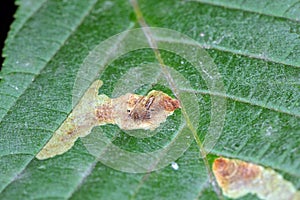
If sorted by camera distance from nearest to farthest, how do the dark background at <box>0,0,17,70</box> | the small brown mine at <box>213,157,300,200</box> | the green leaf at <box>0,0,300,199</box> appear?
the small brown mine at <box>213,157,300,200</box>, the green leaf at <box>0,0,300,199</box>, the dark background at <box>0,0,17,70</box>

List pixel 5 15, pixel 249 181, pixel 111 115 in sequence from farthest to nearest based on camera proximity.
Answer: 1. pixel 5 15
2. pixel 111 115
3. pixel 249 181

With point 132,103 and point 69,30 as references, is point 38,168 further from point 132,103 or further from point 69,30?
point 69,30

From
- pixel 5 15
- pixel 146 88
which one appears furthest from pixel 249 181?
pixel 5 15

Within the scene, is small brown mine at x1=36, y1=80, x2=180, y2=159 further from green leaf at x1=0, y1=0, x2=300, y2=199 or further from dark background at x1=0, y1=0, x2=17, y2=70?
dark background at x1=0, y1=0, x2=17, y2=70

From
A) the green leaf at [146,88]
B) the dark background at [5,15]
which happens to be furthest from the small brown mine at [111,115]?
the dark background at [5,15]

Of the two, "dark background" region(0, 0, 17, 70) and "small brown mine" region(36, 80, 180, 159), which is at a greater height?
"dark background" region(0, 0, 17, 70)

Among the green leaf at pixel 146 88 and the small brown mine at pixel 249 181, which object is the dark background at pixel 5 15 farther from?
the small brown mine at pixel 249 181

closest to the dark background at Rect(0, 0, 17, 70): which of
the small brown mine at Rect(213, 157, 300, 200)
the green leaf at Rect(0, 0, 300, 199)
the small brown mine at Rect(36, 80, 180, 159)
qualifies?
the green leaf at Rect(0, 0, 300, 199)

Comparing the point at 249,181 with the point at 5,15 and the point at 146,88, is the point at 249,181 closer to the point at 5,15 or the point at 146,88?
the point at 146,88
